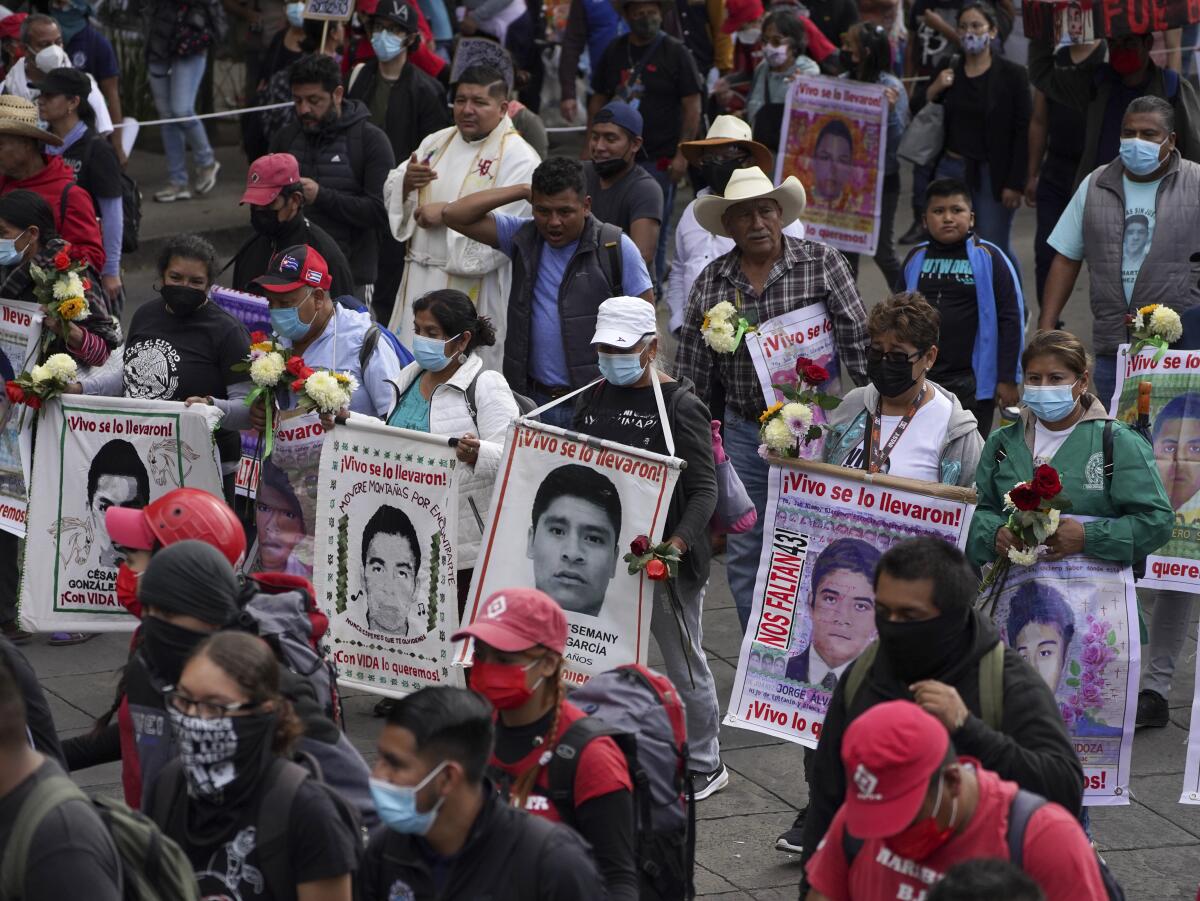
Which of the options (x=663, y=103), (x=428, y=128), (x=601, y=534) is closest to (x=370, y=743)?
(x=601, y=534)

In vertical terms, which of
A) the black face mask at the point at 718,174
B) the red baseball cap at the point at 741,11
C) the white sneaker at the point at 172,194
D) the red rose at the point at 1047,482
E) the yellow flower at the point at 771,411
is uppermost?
the red baseball cap at the point at 741,11

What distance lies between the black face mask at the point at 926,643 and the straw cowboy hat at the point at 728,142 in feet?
17.7

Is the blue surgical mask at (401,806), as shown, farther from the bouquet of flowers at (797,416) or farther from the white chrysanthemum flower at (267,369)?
the white chrysanthemum flower at (267,369)

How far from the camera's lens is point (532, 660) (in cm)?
446

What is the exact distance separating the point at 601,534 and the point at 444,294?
4.09ft

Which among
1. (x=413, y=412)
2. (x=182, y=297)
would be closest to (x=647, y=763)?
(x=413, y=412)

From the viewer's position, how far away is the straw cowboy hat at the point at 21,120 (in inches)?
370

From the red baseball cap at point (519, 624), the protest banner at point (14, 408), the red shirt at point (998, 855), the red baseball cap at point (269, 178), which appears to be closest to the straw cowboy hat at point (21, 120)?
the protest banner at point (14, 408)

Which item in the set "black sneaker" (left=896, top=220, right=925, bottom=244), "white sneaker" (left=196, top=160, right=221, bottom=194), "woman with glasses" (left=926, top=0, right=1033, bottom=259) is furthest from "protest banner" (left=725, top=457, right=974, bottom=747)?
"white sneaker" (left=196, top=160, right=221, bottom=194)

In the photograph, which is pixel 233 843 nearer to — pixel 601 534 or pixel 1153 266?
pixel 601 534

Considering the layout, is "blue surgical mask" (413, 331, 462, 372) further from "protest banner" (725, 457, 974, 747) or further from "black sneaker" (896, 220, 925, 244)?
"black sneaker" (896, 220, 925, 244)

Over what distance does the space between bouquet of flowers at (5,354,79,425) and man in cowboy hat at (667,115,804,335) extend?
10.2 feet

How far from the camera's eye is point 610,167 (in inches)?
377

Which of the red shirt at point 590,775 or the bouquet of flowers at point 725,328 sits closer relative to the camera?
the red shirt at point 590,775
